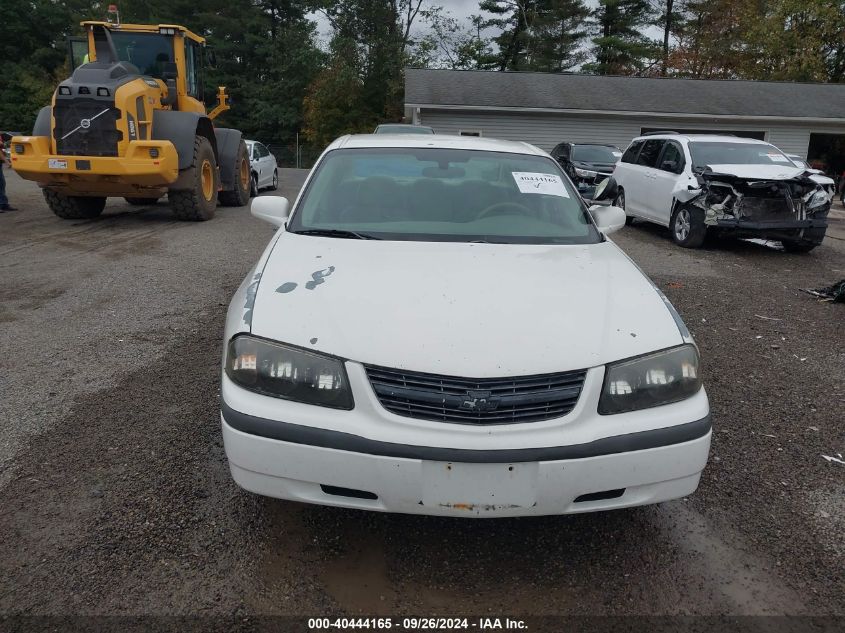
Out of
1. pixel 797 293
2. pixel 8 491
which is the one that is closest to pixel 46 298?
pixel 8 491

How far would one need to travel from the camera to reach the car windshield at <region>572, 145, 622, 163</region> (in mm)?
16484

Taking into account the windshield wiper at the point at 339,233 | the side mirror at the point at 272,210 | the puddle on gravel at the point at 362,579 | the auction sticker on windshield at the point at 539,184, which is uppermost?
the auction sticker on windshield at the point at 539,184

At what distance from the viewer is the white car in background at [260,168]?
53.7ft

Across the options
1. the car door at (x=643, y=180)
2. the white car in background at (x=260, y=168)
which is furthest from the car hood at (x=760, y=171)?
the white car in background at (x=260, y=168)

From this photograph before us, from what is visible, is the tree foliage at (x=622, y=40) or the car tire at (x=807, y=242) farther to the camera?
the tree foliage at (x=622, y=40)

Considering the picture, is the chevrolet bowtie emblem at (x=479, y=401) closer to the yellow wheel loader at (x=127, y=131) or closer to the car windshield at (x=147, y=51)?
the yellow wheel loader at (x=127, y=131)


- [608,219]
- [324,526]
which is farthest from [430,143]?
[324,526]

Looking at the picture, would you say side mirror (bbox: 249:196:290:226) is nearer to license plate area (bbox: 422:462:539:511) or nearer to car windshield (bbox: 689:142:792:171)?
license plate area (bbox: 422:462:539:511)

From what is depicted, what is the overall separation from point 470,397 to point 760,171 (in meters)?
8.66

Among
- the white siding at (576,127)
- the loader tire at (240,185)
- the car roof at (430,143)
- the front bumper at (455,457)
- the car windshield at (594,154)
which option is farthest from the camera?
the white siding at (576,127)

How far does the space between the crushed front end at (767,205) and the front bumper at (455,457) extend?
778 cm

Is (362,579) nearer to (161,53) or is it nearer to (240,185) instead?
(161,53)

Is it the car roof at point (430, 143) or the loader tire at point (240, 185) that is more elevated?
the car roof at point (430, 143)

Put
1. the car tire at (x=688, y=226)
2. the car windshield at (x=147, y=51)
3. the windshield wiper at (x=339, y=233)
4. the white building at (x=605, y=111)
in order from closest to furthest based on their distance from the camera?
the windshield wiper at (x=339, y=233) < the car tire at (x=688, y=226) < the car windshield at (x=147, y=51) < the white building at (x=605, y=111)
